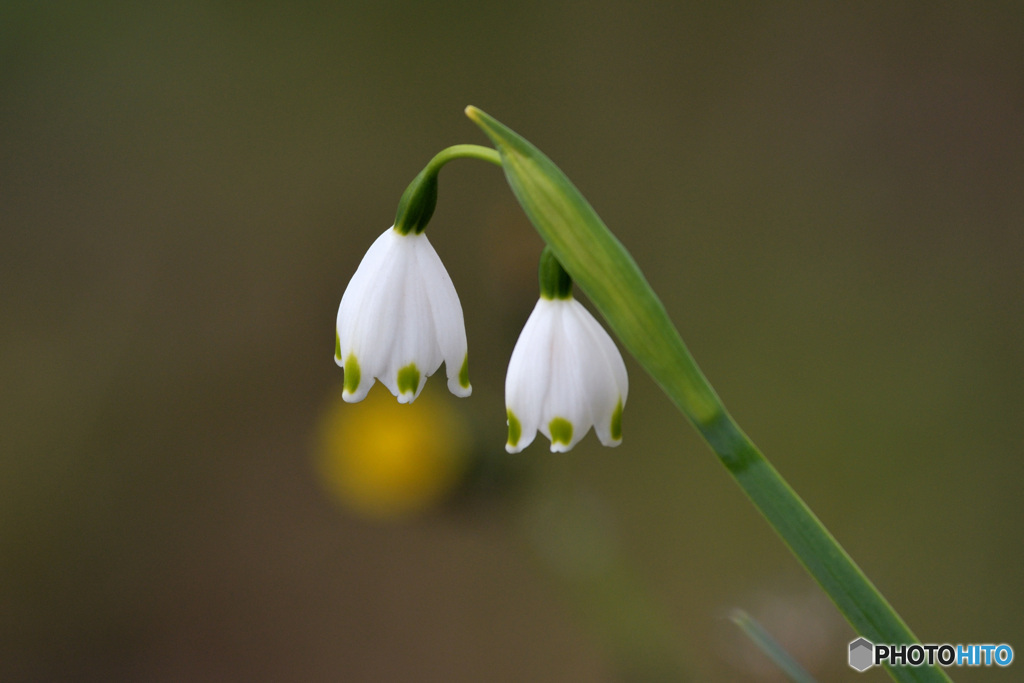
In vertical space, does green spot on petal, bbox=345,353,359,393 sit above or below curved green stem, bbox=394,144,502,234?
below

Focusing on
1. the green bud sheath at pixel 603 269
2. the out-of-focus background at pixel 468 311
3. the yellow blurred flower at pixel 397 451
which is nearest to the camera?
the green bud sheath at pixel 603 269

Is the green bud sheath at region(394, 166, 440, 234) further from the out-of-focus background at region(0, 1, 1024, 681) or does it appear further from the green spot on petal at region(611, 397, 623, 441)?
the out-of-focus background at region(0, 1, 1024, 681)

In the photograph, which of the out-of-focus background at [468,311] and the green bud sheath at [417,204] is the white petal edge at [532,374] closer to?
the green bud sheath at [417,204]

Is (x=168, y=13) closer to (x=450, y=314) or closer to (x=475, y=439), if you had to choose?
(x=475, y=439)
